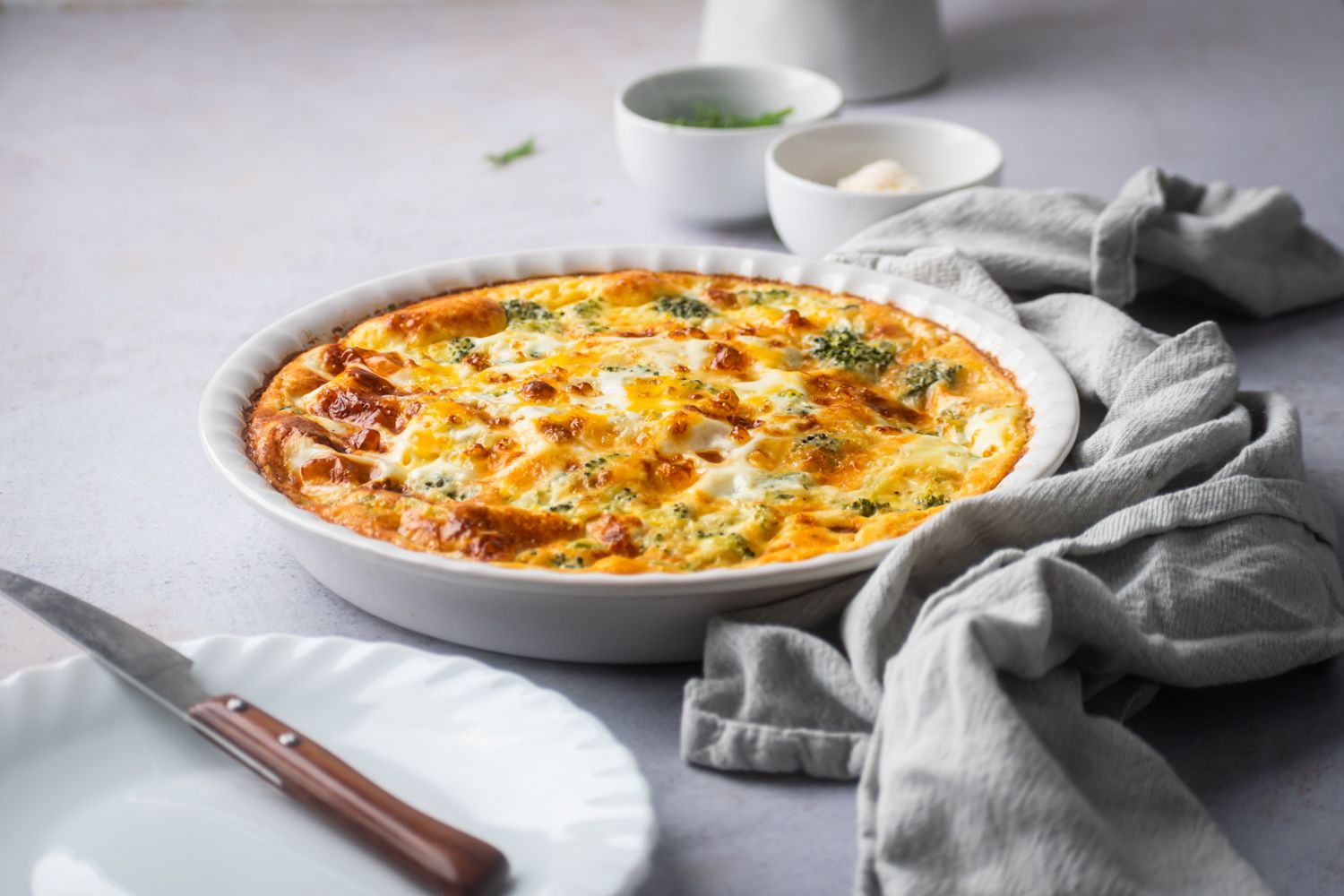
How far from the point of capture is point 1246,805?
2285mm

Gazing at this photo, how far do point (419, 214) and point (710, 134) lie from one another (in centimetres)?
112

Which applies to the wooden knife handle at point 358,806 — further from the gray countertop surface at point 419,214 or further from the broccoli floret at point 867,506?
the broccoli floret at point 867,506

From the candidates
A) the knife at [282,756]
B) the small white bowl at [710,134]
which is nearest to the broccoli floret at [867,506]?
the knife at [282,756]

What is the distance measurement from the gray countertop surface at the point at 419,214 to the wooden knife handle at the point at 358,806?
0.34 meters

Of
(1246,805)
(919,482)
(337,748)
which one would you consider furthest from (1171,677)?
(337,748)

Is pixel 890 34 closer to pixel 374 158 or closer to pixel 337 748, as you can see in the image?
pixel 374 158

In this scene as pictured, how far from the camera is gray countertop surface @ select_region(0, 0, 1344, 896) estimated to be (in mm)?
2402

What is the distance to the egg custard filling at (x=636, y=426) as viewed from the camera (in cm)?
261

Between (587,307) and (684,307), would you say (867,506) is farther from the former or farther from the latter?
(587,307)

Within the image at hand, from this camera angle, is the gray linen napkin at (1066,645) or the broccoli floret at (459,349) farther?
the broccoli floret at (459,349)

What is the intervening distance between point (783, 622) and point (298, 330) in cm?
146

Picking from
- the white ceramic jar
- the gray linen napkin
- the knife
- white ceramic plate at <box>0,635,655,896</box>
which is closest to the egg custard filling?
the gray linen napkin

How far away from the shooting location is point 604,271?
3.75m

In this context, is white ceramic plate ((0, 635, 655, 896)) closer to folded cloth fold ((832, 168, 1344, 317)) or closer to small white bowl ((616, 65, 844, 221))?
folded cloth fold ((832, 168, 1344, 317))
